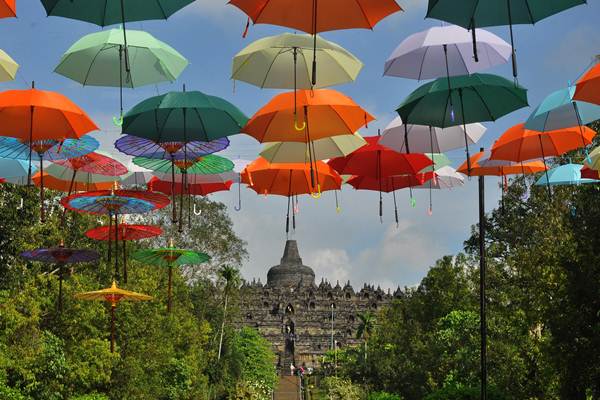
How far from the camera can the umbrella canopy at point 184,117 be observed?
36.3 feet

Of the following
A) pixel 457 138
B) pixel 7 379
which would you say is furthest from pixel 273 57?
pixel 7 379

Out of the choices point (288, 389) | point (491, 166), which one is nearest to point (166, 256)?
point (491, 166)

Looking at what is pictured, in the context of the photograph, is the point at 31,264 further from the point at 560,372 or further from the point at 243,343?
the point at 243,343

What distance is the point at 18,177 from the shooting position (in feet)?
44.5

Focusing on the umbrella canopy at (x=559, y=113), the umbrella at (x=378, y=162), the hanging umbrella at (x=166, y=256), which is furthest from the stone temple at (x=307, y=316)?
the umbrella canopy at (x=559, y=113)

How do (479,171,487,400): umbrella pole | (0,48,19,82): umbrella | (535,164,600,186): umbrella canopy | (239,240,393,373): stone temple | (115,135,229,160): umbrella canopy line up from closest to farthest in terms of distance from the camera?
(0,48,19,82): umbrella
(479,171,487,400): umbrella pole
(115,135,229,160): umbrella canopy
(535,164,600,186): umbrella canopy
(239,240,393,373): stone temple

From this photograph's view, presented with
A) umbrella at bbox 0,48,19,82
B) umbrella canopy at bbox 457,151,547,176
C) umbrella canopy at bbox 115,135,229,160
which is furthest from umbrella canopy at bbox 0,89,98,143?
umbrella canopy at bbox 457,151,547,176

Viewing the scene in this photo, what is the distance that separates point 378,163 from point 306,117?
6.82ft

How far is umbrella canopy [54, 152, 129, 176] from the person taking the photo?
Answer: 43.3 feet

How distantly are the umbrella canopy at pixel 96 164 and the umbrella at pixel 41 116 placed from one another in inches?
73.9

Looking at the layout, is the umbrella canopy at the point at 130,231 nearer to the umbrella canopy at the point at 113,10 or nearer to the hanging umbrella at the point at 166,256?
the hanging umbrella at the point at 166,256

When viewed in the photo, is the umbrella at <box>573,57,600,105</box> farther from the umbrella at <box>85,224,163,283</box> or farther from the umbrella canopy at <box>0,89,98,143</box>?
the umbrella at <box>85,224,163,283</box>

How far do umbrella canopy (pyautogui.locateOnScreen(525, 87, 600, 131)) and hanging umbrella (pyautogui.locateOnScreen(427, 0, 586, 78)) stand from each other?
2460 mm

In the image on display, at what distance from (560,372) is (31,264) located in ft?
66.7
